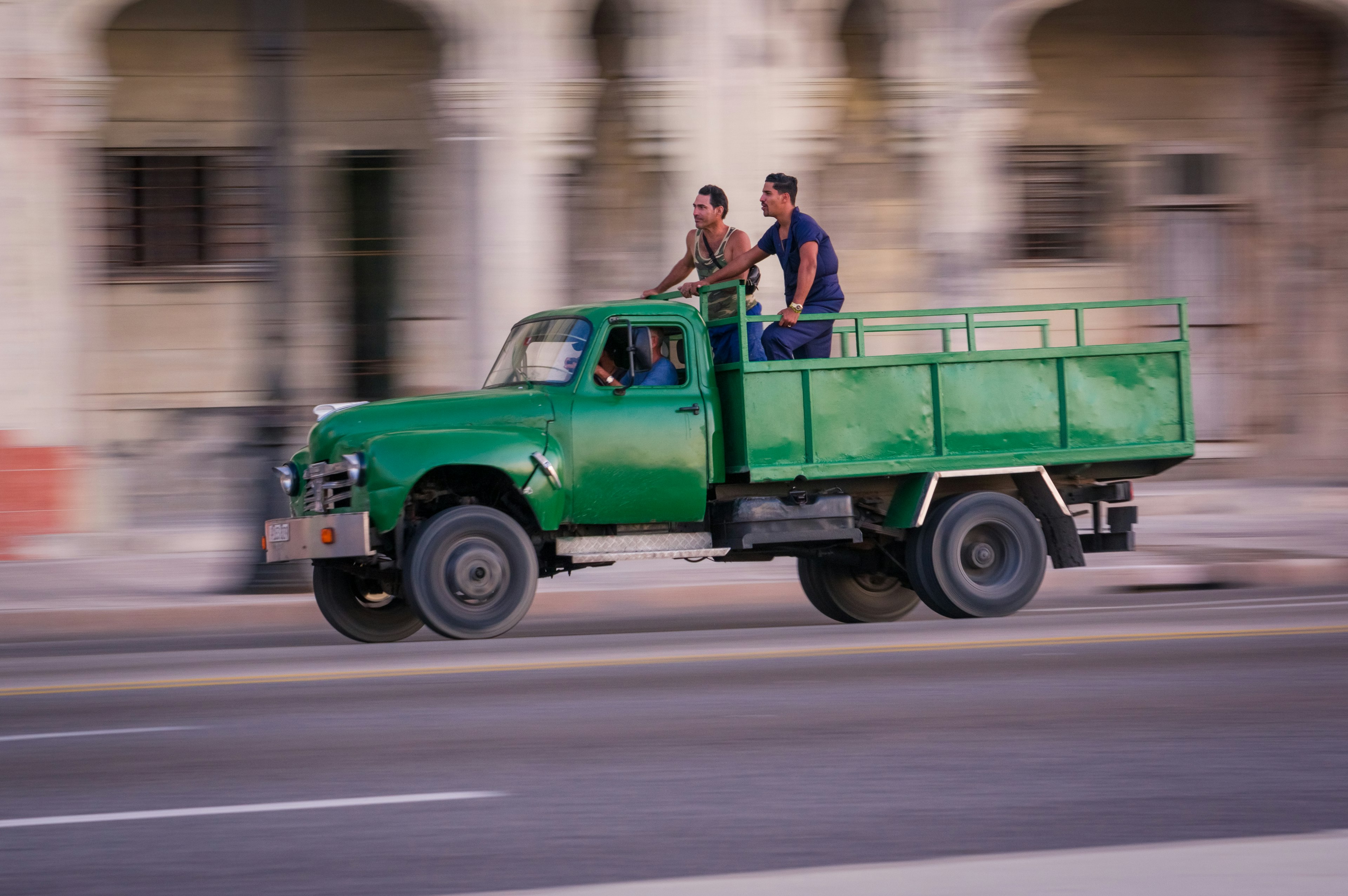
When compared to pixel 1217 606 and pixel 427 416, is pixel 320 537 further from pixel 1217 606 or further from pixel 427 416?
pixel 1217 606

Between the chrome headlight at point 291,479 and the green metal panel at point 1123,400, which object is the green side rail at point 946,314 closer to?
the green metal panel at point 1123,400

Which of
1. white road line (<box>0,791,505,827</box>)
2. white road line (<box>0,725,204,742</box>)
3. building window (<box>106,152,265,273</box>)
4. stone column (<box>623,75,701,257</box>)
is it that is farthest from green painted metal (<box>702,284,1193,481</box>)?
building window (<box>106,152,265,273</box>)

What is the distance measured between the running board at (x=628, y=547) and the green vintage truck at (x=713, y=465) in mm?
18

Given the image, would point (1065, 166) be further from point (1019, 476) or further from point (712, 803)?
point (712, 803)

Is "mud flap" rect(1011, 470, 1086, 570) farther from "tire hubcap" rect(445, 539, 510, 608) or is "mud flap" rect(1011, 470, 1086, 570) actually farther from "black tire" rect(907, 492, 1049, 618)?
"tire hubcap" rect(445, 539, 510, 608)

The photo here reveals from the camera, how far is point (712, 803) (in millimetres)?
5406

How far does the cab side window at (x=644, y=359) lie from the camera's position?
10133 mm

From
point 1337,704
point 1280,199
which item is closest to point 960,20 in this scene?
point 1280,199

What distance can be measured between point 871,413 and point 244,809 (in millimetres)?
5690

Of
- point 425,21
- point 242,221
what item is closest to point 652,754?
point 425,21

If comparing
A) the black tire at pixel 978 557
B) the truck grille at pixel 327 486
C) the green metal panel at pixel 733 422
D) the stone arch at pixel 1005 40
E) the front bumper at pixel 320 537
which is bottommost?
the black tire at pixel 978 557

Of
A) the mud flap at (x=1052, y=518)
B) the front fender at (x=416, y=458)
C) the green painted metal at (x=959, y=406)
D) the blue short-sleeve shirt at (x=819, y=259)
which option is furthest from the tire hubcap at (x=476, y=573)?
the mud flap at (x=1052, y=518)

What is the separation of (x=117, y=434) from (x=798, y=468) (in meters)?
11.0

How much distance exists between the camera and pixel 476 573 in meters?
9.76
